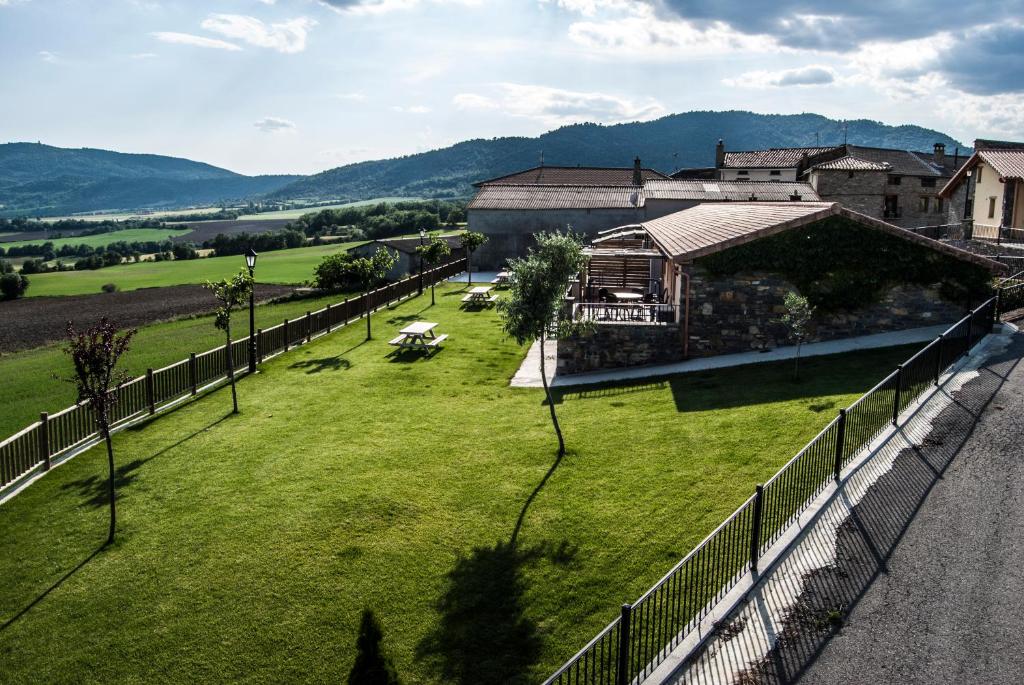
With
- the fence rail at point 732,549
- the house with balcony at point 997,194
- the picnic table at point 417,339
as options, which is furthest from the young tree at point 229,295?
the house with balcony at point 997,194

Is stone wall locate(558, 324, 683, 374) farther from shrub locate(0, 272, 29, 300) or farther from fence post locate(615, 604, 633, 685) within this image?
shrub locate(0, 272, 29, 300)

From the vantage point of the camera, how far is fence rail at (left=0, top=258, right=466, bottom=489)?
43.7ft

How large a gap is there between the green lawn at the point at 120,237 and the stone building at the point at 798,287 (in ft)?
435

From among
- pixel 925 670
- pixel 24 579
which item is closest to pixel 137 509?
pixel 24 579

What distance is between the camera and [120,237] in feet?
471

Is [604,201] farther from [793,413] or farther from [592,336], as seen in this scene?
[793,413]

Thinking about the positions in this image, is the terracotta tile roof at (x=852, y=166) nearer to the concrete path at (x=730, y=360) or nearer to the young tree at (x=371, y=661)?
the concrete path at (x=730, y=360)

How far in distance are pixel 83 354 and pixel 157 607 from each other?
4066 millimetres

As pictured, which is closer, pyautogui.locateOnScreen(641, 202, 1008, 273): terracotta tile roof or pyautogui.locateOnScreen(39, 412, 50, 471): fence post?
pyautogui.locateOnScreen(39, 412, 50, 471): fence post

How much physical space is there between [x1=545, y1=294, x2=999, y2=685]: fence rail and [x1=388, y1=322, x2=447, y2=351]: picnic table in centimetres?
1401

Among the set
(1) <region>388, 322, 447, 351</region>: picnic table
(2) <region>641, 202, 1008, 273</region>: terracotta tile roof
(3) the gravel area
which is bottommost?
(3) the gravel area

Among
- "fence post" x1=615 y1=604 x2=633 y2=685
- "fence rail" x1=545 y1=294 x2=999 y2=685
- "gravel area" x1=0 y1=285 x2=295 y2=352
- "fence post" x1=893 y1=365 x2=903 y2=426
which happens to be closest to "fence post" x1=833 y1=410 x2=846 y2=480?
"fence rail" x1=545 y1=294 x2=999 y2=685

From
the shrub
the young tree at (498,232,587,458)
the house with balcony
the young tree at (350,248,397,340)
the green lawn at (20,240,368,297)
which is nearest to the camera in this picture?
the young tree at (498,232,587,458)

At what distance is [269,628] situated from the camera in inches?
333
